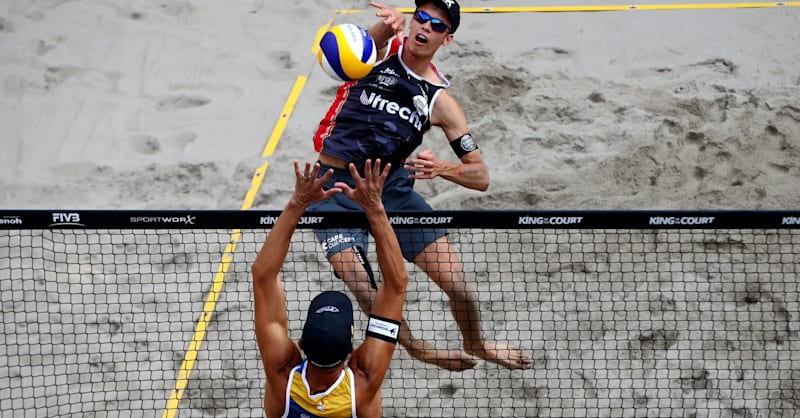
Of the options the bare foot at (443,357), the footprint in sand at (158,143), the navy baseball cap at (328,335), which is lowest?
the bare foot at (443,357)

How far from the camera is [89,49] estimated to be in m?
9.16

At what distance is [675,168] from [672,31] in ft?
5.89

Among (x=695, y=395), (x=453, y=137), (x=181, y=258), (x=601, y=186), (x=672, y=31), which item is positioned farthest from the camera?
(x=672, y=31)

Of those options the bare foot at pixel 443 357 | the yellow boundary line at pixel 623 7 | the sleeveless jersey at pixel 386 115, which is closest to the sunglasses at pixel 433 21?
the sleeveless jersey at pixel 386 115

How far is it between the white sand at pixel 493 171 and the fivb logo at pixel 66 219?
1.30 metres

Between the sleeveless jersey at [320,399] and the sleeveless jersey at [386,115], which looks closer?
the sleeveless jersey at [320,399]

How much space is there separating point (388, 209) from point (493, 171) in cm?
→ 224

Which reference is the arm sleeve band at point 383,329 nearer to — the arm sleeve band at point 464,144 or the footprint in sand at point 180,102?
the arm sleeve band at point 464,144

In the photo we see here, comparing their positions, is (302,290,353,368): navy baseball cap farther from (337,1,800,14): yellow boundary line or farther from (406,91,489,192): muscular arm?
(337,1,800,14): yellow boundary line

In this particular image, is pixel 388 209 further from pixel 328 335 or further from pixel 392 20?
pixel 328 335

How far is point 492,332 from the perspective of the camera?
6715 mm

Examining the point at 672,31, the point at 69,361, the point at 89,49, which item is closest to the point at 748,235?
the point at 672,31

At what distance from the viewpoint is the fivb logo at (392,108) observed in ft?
19.2

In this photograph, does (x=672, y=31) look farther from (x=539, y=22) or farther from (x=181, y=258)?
(x=181, y=258)
